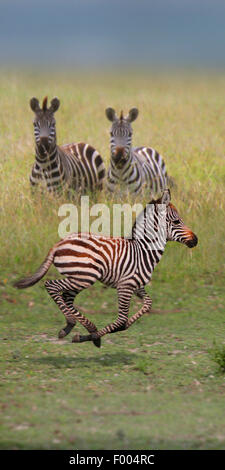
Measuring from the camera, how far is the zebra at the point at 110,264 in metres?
8.40

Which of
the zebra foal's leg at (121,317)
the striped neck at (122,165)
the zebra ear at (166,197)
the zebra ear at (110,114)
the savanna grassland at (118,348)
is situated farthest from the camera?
the zebra ear at (110,114)

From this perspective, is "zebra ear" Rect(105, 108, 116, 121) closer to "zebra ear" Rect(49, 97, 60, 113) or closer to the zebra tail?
"zebra ear" Rect(49, 97, 60, 113)

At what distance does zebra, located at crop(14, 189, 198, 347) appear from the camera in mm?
8398

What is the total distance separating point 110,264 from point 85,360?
4.01 ft

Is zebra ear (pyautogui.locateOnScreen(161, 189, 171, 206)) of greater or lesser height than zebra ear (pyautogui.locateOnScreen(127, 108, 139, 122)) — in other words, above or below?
below

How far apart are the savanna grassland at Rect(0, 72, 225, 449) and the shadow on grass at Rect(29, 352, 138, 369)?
0.01m

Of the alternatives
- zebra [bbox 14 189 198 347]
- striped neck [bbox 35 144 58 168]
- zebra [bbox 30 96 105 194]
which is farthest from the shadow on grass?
striped neck [bbox 35 144 58 168]

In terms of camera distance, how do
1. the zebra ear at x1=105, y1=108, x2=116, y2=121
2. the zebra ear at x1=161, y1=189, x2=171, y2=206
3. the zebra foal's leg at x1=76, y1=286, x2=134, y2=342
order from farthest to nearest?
the zebra ear at x1=105, y1=108, x2=116, y2=121 < the zebra ear at x1=161, y1=189, x2=171, y2=206 < the zebra foal's leg at x1=76, y1=286, x2=134, y2=342

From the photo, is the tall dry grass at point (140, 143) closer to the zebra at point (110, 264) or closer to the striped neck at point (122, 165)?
the striped neck at point (122, 165)

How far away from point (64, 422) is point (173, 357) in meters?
2.57

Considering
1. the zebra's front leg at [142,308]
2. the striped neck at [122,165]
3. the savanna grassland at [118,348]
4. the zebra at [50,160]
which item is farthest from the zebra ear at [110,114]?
the zebra's front leg at [142,308]

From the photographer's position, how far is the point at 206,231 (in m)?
13.4

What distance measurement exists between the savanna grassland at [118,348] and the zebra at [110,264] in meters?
0.61

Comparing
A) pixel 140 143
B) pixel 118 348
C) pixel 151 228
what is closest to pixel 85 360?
pixel 118 348
